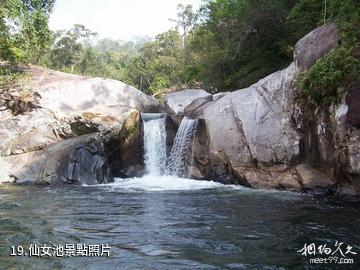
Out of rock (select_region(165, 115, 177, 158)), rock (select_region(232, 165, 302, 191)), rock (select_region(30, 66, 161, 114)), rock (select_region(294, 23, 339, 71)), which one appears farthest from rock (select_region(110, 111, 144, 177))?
rock (select_region(294, 23, 339, 71))

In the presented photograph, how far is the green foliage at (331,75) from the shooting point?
9.47 metres

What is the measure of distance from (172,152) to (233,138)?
3269 mm

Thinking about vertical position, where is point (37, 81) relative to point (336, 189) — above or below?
above

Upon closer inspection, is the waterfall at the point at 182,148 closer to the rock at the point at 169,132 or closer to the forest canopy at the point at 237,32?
the rock at the point at 169,132

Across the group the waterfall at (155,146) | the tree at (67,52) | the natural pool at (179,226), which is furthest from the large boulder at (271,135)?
the tree at (67,52)

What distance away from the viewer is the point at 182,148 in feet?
48.0

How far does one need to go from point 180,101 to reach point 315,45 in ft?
22.1

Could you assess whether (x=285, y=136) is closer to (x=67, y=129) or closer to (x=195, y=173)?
(x=195, y=173)

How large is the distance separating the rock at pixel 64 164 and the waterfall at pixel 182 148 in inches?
92.0

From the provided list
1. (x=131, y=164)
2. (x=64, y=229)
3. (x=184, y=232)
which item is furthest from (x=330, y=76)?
(x=131, y=164)

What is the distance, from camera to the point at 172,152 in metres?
15.2

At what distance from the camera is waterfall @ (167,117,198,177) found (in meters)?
14.3

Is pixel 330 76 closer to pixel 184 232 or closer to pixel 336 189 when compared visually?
pixel 336 189

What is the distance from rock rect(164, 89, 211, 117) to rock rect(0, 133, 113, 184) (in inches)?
136
